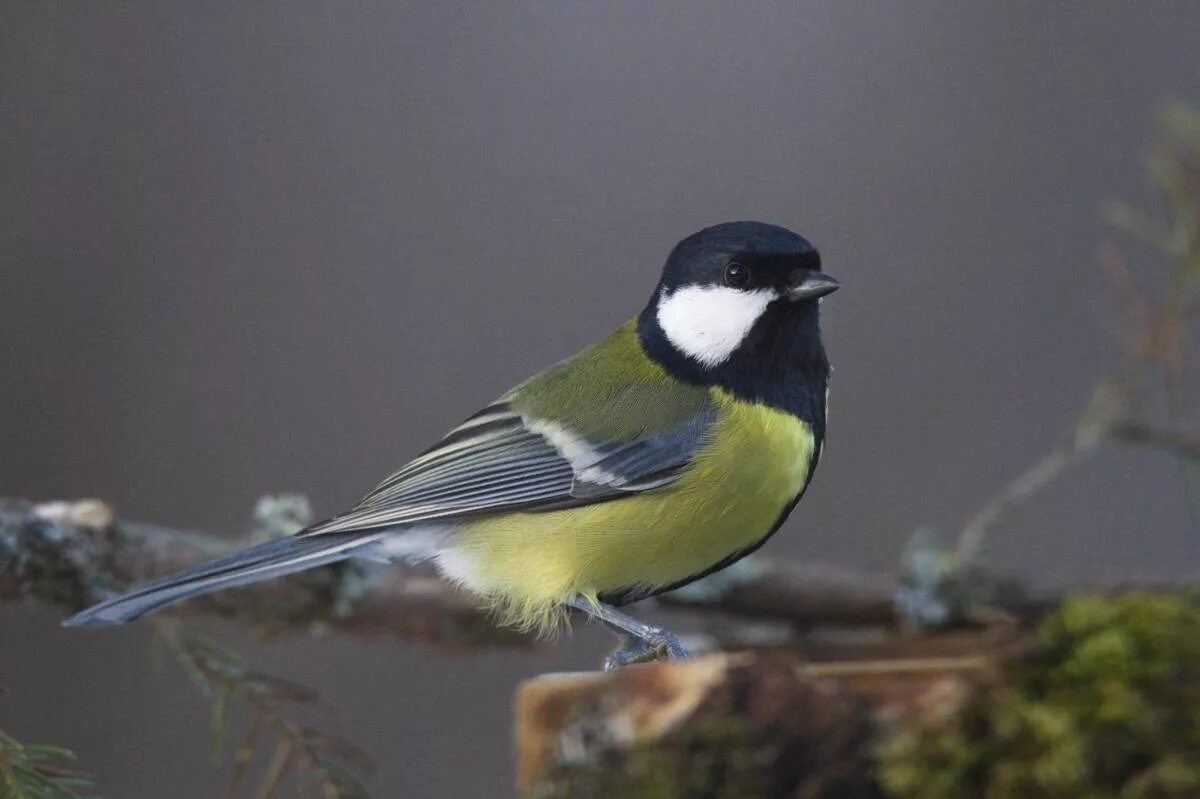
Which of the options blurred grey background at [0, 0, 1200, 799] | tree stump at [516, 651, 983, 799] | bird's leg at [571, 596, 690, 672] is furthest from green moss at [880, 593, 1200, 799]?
blurred grey background at [0, 0, 1200, 799]

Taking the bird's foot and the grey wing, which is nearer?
the bird's foot

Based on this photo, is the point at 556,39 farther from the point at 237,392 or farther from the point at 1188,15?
the point at 1188,15

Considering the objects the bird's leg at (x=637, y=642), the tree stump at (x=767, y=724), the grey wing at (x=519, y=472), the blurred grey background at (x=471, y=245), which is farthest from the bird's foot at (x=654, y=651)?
the blurred grey background at (x=471, y=245)

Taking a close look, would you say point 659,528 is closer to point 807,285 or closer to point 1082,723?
point 807,285

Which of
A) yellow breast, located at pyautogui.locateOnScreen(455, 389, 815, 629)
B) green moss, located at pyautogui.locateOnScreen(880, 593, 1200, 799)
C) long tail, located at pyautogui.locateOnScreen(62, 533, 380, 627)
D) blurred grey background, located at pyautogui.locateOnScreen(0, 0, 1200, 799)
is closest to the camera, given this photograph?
green moss, located at pyautogui.locateOnScreen(880, 593, 1200, 799)

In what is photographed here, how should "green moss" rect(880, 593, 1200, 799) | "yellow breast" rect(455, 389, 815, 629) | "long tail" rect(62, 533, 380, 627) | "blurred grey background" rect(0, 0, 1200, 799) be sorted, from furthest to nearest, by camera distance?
1. "blurred grey background" rect(0, 0, 1200, 799)
2. "yellow breast" rect(455, 389, 815, 629)
3. "long tail" rect(62, 533, 380, 627)
4. "green moss" rect(880, 593, 1200, 799)

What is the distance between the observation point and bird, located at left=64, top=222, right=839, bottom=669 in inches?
42.6

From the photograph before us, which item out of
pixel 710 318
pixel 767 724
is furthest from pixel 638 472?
pixel 767 724

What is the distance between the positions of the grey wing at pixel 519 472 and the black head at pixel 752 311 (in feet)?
0.20

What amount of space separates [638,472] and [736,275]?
200 mm

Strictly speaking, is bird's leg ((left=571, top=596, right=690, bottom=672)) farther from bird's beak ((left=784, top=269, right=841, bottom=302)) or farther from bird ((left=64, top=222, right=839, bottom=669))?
bird's beak ((left=784, top=269, right=841, bottom=302))

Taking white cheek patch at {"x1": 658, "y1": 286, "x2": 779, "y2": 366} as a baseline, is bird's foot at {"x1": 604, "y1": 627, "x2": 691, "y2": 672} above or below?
below

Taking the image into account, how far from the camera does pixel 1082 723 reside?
53 cm

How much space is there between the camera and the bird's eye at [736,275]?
116 cm
